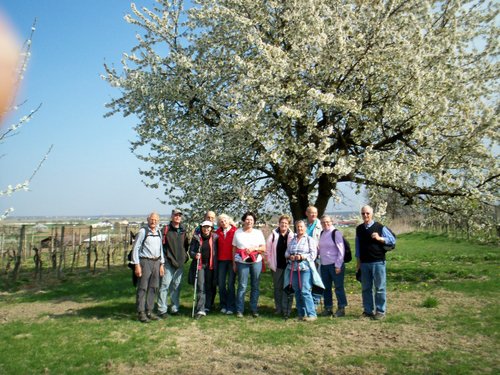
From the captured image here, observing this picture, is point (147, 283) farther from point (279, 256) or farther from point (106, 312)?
point (279, 256)

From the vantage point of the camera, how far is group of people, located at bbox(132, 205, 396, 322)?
29.0ft

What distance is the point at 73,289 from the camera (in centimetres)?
1402

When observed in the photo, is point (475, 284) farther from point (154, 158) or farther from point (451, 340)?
point (154, 158)

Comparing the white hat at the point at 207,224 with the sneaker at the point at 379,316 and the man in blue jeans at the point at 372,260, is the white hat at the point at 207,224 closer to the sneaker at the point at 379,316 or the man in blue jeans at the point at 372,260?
the man in blue jeans at the point at 372,260

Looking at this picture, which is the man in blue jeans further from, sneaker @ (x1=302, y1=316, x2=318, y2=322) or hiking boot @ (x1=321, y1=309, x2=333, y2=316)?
sneaker @ (x1=302, y1=316, x2=318, y2=322)

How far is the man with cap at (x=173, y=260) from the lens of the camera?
31.6ft

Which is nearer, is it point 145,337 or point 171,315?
Answer: point 145,337

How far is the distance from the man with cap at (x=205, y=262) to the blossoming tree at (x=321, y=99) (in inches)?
119

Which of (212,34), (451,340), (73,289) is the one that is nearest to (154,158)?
(212,34)

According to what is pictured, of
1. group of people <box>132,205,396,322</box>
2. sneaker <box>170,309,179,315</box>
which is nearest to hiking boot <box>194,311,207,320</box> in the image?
group of people <box>132,205,396,322</box>

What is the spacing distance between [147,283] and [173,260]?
0.79m

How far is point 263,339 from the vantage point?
293 inches

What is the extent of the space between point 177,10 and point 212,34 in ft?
5.53

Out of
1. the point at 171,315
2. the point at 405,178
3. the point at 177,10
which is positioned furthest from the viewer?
the point at 177,10
